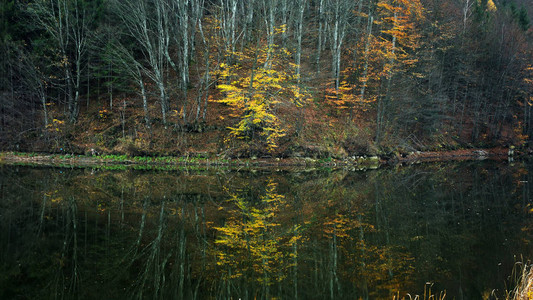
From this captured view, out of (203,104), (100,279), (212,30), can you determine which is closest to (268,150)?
(203,104)

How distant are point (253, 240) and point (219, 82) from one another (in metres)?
23.3

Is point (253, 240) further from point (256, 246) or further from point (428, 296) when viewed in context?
point (428, 296)

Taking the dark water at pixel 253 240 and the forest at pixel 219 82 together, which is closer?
the dark water at pixel 253 240

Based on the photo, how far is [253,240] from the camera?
8.45 meters

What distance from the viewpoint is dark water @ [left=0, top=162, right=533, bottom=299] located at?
20.0ft

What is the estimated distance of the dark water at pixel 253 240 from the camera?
20.0 feet

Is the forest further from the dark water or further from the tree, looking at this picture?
the dark water

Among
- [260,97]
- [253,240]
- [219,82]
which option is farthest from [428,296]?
[219,82]

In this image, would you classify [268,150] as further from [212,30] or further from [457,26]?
[457,26]

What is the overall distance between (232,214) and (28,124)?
73.7ft

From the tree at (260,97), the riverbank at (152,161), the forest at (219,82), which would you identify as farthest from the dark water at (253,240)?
the forest at (219,82)

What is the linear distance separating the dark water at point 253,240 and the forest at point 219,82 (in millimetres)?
10092

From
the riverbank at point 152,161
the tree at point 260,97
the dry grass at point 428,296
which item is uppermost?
the tree at point 260,97

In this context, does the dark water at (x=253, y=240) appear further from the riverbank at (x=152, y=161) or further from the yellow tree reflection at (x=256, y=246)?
the riverbank at (x=152, y=161)
